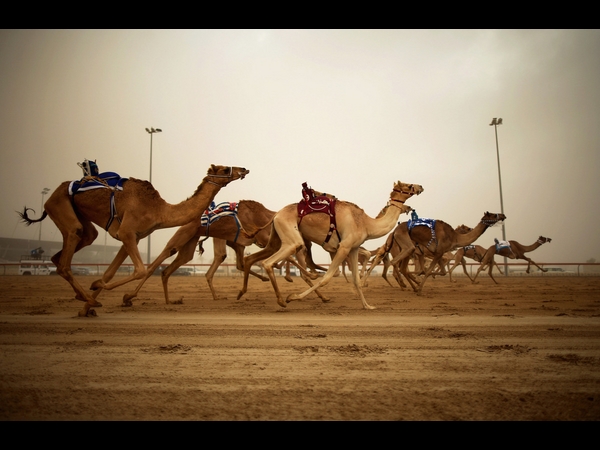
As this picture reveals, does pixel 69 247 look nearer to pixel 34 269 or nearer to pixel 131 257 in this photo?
pixel 131 257

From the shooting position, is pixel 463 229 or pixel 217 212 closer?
pixel 217 212

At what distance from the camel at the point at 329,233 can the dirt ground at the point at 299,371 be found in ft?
7.66

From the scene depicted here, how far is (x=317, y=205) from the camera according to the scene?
8.07m

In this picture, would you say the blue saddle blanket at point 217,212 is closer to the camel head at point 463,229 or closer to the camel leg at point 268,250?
the camel leg at point 268,250

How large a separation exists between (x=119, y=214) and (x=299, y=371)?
555cm

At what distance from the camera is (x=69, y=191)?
6.98 meters

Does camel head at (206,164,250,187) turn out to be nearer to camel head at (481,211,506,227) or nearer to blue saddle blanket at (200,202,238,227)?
blue saddle blanket at (200,202,238,227)

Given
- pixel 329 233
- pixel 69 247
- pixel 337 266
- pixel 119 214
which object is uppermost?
pixel 119 214

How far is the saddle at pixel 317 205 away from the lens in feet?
26.3

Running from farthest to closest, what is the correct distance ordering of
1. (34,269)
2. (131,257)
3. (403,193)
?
1. (34,269)
2. (403,193)
3. (131,257)

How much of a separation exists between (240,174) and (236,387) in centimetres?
579

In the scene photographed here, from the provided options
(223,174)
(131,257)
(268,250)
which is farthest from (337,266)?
(131,257)

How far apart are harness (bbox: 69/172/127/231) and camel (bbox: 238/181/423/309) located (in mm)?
3074

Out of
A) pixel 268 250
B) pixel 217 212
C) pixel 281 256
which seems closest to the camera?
pixel 281 256
